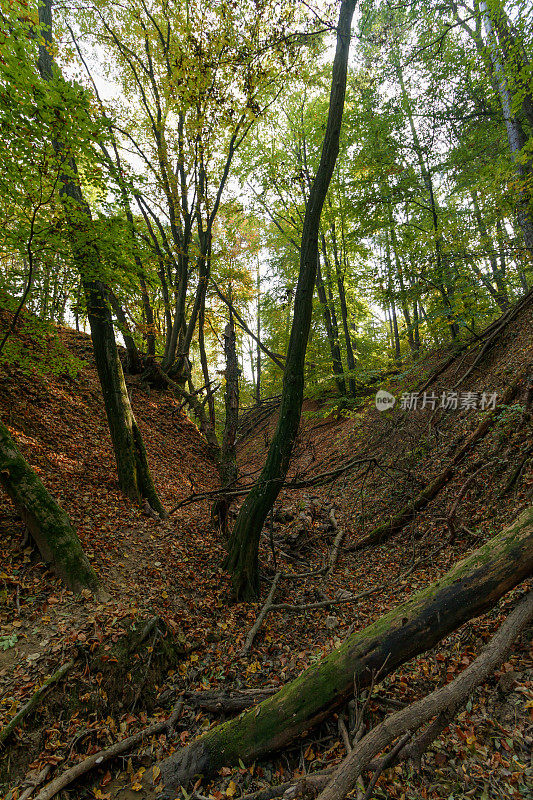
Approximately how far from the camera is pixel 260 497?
5.38 metres

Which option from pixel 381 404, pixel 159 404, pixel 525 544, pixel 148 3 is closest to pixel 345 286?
pixel 381 404

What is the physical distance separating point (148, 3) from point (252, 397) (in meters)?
17.0

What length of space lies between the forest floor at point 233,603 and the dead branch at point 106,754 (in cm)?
8

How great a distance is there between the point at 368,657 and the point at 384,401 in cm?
879

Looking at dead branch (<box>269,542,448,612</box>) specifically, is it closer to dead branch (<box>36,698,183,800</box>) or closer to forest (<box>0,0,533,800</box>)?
forest (<box>0,0,533,800</box>)

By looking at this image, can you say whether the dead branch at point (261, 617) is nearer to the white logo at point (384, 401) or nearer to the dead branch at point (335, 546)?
the dead branch at point (335, 546)

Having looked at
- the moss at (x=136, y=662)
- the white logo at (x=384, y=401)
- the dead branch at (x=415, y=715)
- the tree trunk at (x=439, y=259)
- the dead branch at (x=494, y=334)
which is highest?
the tree trunk at (x=439, y=259)

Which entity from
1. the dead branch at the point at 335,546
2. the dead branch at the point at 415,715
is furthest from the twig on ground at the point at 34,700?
the dead branch at the point at 335,546

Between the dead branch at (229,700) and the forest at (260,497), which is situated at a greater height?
the forest at (260,497)

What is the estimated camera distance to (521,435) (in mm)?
5371

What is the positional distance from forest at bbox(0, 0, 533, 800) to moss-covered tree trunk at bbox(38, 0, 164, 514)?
2.0 inches

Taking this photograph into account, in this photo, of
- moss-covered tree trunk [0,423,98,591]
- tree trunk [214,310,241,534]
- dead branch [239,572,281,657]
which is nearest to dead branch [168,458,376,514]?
tree trunk [214,310,241,534]

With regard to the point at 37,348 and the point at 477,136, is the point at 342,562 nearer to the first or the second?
the point at 37,348

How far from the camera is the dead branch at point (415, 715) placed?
7.41 ft
